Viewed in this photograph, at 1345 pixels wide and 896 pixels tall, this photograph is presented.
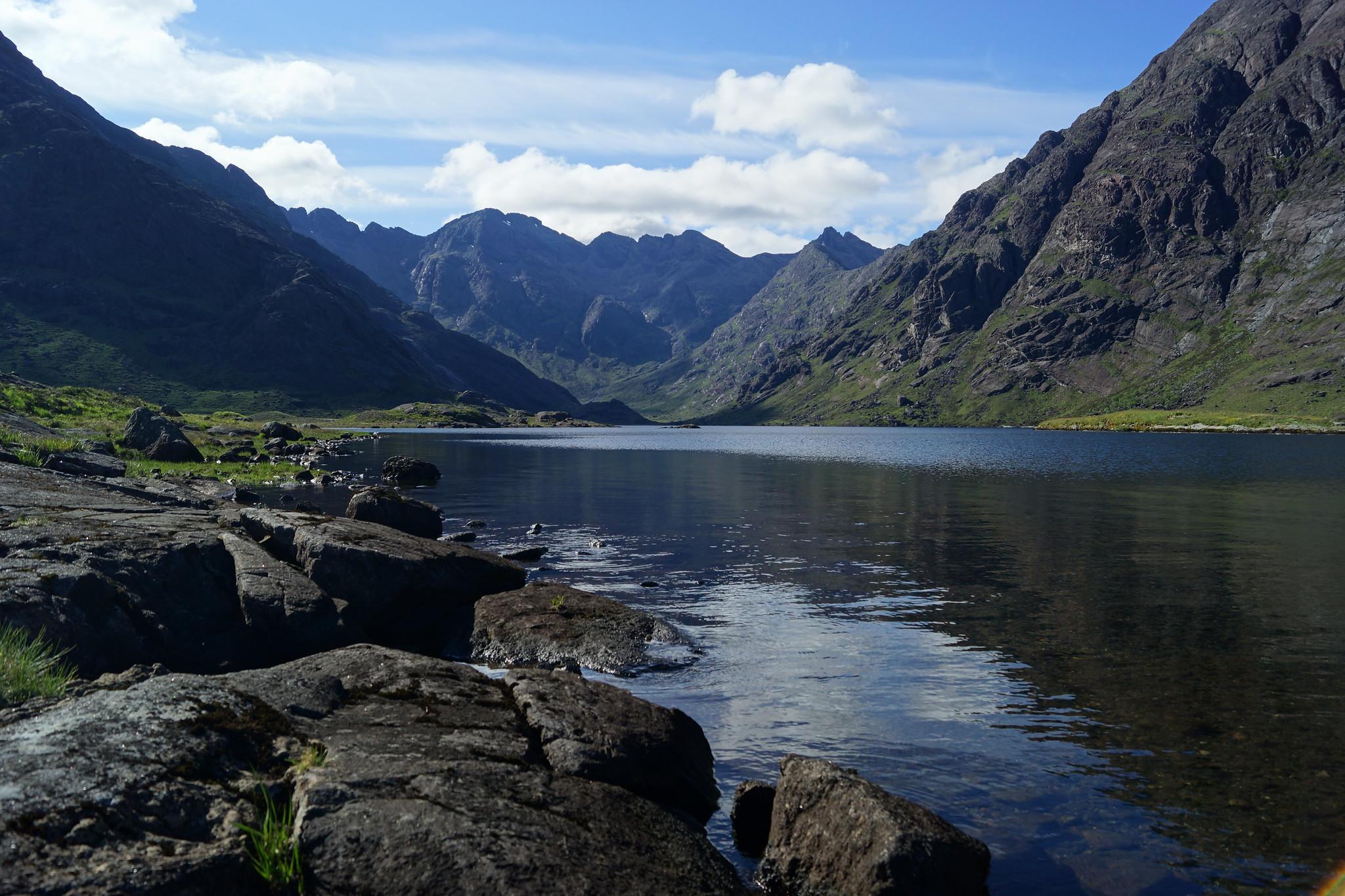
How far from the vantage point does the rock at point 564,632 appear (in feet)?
86.7

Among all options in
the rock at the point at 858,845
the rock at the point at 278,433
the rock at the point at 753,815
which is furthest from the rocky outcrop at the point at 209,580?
the rock at the point at 278,433

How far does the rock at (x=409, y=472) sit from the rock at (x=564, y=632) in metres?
65.6

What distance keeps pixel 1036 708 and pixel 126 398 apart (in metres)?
140

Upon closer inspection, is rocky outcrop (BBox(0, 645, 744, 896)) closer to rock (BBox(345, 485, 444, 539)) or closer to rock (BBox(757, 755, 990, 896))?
rock (BBox(757, 755, 990, 896))

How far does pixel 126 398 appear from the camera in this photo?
124 m

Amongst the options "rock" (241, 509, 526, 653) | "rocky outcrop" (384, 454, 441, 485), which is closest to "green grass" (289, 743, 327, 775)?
"rock" (241, 509, 526, 653)

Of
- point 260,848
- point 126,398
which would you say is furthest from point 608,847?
point 126,398

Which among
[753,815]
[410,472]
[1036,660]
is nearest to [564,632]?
[753,815]

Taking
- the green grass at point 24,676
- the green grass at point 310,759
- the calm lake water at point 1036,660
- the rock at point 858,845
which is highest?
the green grass at point 24,676

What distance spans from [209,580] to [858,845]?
20.8 meters

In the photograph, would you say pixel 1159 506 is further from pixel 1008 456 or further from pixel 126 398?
pixel 126 398

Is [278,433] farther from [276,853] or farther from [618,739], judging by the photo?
[276,853]

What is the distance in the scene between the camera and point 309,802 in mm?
10258

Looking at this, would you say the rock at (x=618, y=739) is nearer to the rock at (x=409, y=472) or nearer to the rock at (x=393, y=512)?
the rock at (x=393, y=512)
